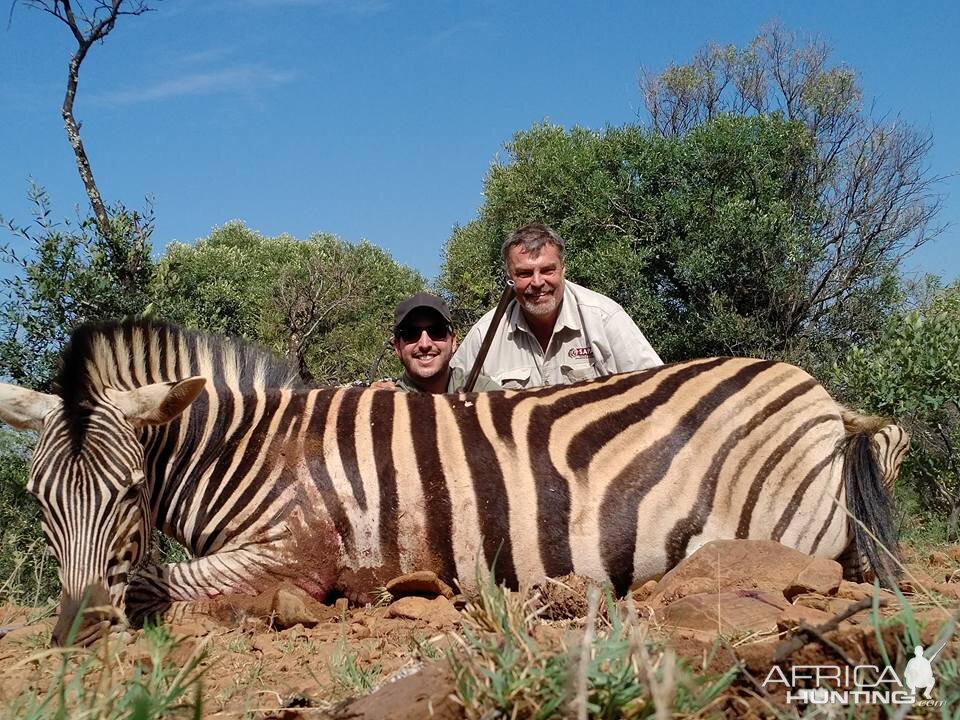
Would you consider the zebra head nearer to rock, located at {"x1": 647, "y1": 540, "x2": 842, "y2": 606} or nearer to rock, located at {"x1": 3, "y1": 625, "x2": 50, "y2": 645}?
rock, located at {"x1": 3, "y1": 625, "x2": 50, "y2": 645}

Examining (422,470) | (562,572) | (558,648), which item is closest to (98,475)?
(422,470)

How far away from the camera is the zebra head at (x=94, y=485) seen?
11.1ft

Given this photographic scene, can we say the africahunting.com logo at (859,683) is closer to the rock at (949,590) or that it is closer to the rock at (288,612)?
the rock at (949,590)

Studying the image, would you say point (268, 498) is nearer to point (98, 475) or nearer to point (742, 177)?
point (98, 475)

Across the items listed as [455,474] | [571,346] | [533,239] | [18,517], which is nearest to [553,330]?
[571,346]

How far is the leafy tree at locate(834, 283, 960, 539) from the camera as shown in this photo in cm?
743

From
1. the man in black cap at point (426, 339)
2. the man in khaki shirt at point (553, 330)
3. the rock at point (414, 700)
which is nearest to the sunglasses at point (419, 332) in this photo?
the man in black cap at point (426, 339)

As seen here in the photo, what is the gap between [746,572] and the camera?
135 inches

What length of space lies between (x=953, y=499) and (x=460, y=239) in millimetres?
16251

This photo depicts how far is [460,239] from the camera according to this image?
73.7ft

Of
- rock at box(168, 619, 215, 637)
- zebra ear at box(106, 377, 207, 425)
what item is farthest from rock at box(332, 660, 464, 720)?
zebra ear at box(106, 377, 207, 425)

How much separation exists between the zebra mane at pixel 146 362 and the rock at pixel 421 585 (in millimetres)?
1289

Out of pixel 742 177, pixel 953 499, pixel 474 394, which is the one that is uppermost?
pixel 742 177

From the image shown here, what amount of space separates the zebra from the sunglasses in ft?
6.82
